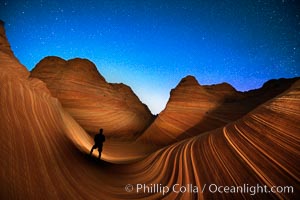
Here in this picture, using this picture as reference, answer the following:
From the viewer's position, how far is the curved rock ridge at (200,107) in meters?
16.0

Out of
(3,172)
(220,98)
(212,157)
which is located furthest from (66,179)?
(220,98)

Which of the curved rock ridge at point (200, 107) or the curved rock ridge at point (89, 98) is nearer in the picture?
the curved rock ridge at point (200, 107)

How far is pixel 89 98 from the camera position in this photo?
23.7m

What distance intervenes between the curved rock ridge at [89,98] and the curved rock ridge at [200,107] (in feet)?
15.4

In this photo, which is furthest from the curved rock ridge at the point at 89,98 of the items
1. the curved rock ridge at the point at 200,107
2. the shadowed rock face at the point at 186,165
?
the shadowed rock face at the point at 186,165

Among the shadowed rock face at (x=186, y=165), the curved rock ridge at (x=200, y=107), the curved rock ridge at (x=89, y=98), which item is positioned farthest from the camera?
the curved rock ridge at (x=89, y=98)

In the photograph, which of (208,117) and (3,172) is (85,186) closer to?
(3,172)

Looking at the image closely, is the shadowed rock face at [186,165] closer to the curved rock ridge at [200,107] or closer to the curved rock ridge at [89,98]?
the curved rock ridge at [200,107]

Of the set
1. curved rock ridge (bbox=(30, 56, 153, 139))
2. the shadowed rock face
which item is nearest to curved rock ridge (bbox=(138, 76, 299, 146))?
curved rock ridge (bbox=(30, 56, 153, 139))

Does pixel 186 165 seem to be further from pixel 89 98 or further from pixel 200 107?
pixel 89 98

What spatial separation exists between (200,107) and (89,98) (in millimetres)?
13474

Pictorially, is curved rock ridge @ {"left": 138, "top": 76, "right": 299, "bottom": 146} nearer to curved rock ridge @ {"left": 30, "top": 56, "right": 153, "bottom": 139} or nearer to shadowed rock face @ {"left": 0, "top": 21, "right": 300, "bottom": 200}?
curved rock ridge @ {"left": 30, "top": 56, "right": 153, "bottom": 139}

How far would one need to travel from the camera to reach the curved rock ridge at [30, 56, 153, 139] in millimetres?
22328

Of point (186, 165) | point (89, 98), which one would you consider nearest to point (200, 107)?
point (186, 165)
